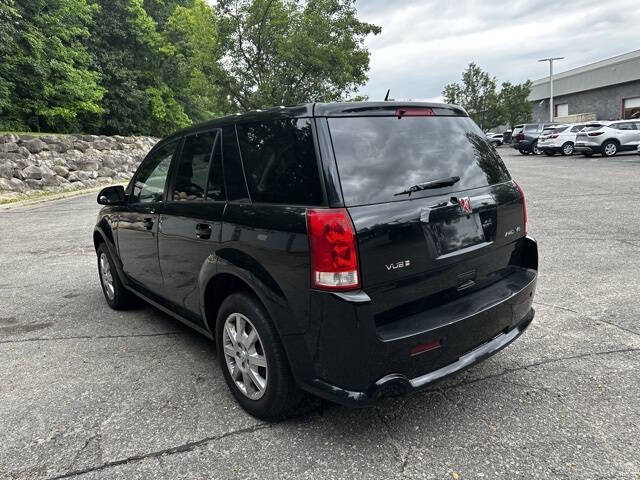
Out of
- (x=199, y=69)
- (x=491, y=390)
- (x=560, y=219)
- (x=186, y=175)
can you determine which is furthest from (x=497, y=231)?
(x=199, y=69)

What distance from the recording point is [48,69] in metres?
21.1

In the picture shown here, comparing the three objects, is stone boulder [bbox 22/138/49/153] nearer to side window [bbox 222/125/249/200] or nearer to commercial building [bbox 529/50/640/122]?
side window [bbox 222/125/249/200]

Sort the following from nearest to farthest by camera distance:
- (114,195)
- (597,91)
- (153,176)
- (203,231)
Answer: (203,231), (153,176), (114,195), (597,91)

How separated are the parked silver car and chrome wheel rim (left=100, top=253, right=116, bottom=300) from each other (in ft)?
81.4

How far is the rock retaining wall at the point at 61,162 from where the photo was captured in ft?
59.2

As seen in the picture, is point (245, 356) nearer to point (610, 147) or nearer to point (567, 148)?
point (610, 147)

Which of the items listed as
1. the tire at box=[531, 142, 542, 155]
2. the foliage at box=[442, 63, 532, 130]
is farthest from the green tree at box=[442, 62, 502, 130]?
the tire at box=[531, 142, 542, 155]

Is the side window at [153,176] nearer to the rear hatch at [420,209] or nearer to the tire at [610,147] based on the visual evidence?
the rear hatch at [420,209]

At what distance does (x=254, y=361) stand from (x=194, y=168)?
1.51 meters

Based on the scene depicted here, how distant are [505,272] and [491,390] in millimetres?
775

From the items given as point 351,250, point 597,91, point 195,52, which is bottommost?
point 351,250

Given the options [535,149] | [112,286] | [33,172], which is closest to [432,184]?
[112,286]

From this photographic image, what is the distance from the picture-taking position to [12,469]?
2.54m

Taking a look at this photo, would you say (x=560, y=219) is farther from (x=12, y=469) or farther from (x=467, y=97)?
(x=467, y=97)
